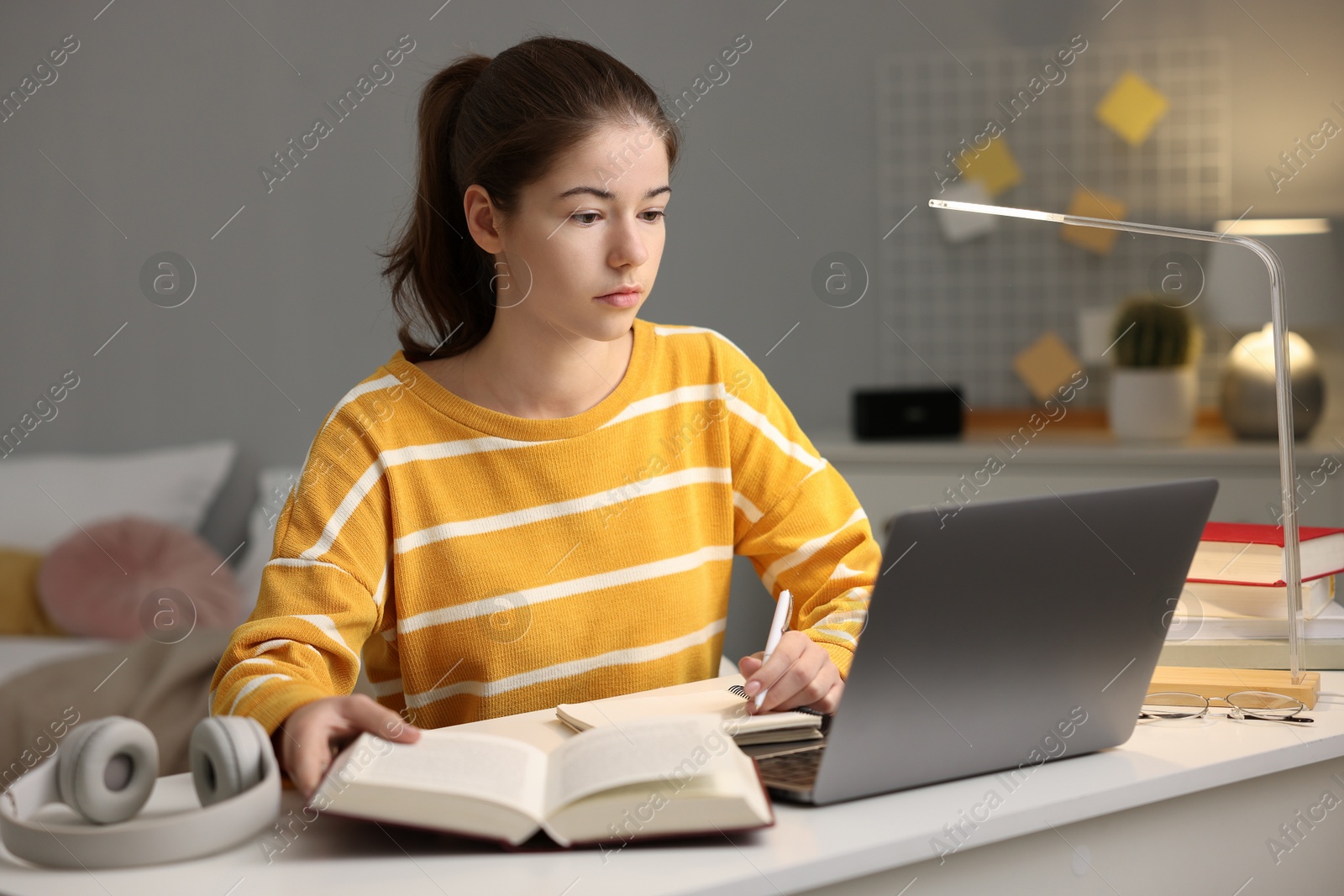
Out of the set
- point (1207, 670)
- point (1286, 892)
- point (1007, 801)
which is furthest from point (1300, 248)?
point (1007, 801)

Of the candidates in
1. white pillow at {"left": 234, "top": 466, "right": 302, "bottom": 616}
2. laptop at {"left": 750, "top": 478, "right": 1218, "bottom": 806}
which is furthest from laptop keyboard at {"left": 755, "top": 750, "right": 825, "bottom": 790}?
white pillow at {"left": 234, "top": 466, "right": 302, "bottom": 616}

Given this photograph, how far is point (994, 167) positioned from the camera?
2.90m

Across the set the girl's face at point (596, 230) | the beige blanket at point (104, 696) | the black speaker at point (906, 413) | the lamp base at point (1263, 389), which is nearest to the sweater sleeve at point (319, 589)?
the girl's face at point (596, 230)

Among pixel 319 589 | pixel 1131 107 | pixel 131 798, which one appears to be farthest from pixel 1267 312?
pixel 131 798

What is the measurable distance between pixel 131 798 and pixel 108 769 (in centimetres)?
2

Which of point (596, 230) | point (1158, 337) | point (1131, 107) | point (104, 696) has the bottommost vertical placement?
point (104, 696)

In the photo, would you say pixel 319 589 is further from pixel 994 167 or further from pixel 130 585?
pixel 994 167

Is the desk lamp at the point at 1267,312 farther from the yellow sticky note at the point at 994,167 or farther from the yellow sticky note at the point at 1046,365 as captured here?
the yellow sticky note at the point at 994,167

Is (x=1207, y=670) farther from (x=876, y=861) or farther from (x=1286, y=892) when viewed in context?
(x=876, y=861)

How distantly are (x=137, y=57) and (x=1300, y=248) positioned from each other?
273cm

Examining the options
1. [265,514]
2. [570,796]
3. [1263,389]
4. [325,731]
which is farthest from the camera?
[265,514]

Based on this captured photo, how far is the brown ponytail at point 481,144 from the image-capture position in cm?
115

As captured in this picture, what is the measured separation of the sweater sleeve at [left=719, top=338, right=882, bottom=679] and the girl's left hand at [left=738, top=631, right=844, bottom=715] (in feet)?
0.68

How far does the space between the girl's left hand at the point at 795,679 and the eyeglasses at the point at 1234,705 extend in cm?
28
